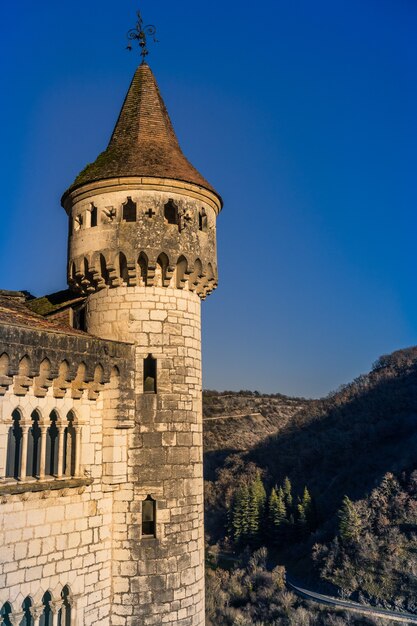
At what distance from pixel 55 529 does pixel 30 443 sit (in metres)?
1.61

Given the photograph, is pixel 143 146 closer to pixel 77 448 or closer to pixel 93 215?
pixel 93 215

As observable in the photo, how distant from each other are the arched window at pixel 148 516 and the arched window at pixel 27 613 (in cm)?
257

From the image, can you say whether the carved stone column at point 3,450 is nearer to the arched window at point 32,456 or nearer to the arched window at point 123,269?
the arched window at point 32,456

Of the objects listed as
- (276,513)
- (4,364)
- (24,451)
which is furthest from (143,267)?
(276,513)

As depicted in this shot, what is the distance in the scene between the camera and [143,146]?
1346 centimetres

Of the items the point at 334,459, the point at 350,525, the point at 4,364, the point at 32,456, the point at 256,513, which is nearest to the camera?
the point at 4,364

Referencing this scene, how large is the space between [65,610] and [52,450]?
2947 mm

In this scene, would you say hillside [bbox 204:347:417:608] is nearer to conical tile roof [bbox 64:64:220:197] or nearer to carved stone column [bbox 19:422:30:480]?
conical tile roof [bbox 64:64:220:197]

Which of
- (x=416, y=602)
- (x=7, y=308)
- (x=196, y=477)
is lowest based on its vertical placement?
(x=416, y=602)

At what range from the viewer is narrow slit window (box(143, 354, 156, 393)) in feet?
39.8

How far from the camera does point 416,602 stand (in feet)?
130

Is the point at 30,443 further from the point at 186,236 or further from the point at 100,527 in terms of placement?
the point at 186,236

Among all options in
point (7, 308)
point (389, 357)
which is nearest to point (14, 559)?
point (7, 308)

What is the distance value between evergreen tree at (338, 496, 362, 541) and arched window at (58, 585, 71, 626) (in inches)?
1725
